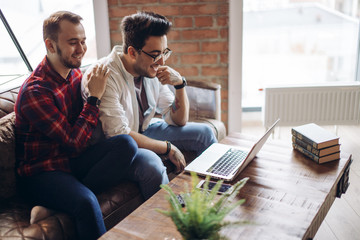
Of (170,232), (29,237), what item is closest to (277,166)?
(170,232)

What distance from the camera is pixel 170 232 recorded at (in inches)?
48.4

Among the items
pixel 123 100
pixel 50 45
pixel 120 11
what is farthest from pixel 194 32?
pixel 50 45

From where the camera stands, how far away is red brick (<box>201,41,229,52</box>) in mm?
3010

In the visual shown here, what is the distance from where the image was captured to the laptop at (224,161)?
1.58m

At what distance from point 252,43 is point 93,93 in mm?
2231

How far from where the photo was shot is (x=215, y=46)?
9.89 feet

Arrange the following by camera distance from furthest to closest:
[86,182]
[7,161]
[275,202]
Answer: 1. [86,182]
2. [7,161]
3. [275,202]

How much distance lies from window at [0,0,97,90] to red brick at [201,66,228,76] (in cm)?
98

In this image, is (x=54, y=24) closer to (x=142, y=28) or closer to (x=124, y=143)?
(x=142, y=28)

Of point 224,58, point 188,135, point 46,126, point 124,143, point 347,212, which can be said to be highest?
point 224,58

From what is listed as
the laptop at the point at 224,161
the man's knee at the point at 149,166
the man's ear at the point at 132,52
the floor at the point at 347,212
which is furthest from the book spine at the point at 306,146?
the man's ear at the point at 132,52

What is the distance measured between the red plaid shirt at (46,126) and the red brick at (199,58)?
1433 millimetres

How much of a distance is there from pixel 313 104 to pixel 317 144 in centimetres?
173

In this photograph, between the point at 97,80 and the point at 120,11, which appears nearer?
the point at 97,80
